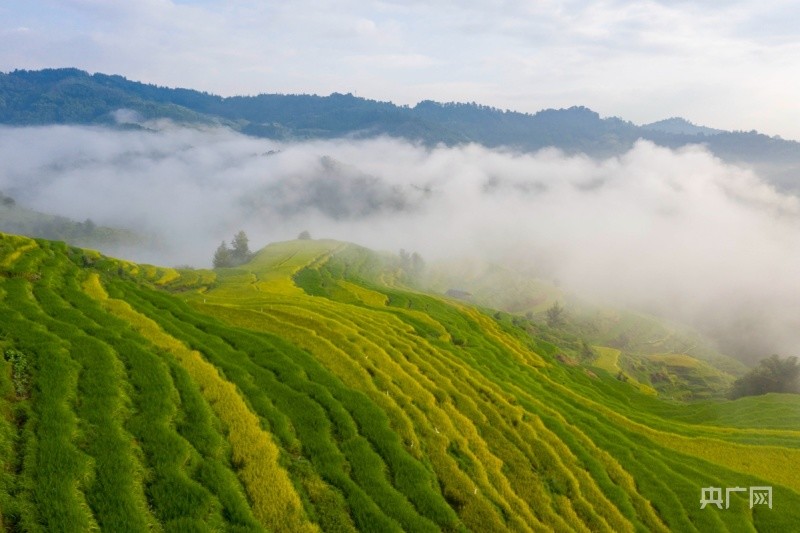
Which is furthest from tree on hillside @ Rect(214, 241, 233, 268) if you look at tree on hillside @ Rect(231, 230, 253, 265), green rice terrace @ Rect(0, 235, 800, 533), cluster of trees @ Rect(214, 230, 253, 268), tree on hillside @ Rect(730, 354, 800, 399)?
tree on hillside @ Rect(730, 354, 800, 399)

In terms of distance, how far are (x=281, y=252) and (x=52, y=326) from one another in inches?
5980

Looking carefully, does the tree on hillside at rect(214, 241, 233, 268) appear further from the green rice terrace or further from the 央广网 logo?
the 央广网 logo

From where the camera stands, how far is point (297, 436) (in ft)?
88.5

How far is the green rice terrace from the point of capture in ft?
66.1

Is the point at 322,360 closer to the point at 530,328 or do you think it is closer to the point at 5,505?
the point at 5,505

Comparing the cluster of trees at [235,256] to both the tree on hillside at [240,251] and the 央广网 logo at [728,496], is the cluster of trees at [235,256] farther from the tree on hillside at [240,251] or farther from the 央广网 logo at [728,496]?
the 央广网 logo at [728,496]

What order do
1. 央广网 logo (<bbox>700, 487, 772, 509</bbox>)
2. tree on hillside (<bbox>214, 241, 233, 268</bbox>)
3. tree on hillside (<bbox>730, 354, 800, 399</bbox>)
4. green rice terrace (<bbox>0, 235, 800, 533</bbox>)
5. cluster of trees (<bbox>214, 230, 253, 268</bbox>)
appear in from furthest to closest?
cluster of trees (<bbox>214, 230, 253, 268</bbox>), tree on hillside (<bbox>214, 241, 233, 268</bbox>), tree on hillside (<bbox>730, 354, 800, 399</bbox>), 央广网 logo (<bbox>700, 487, 772, 509</bbox>), green rice terrace (<bbox>0, 235, 800, 533</bbox>)

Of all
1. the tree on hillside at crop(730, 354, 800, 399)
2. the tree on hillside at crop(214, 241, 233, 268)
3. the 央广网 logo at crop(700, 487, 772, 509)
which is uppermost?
the 央广网 logo at crop(700, 487, 772, 509)

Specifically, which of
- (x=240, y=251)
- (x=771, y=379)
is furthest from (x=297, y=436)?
(x=240, y=251)

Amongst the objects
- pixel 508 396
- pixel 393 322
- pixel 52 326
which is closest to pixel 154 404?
pixel 52 326

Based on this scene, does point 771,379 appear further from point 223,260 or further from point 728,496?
point 223,260

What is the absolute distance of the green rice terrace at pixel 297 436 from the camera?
66.1ft

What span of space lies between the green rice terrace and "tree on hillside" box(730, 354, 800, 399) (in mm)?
75762

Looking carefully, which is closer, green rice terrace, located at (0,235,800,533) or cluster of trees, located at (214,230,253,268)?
green rice terrace, located at (0,235,800,533)
